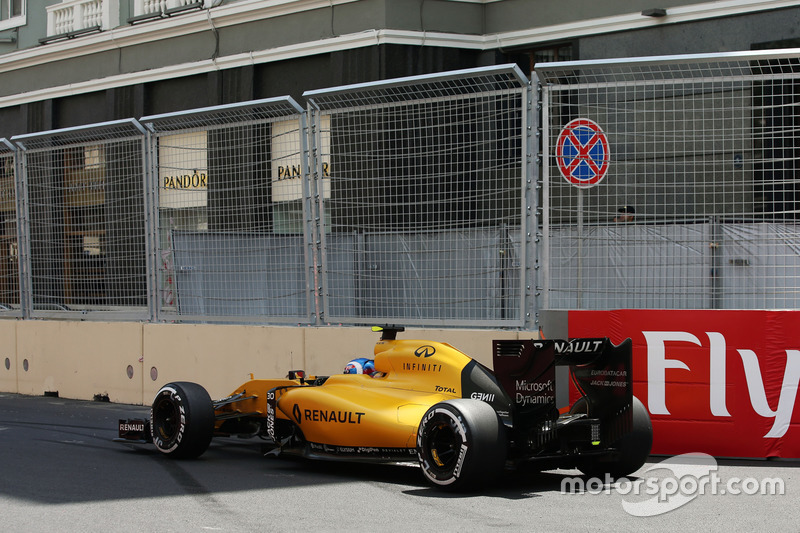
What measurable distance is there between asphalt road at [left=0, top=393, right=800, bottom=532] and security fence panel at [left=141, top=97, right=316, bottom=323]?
2.95 meters

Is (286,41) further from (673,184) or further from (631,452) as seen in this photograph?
(631,452)

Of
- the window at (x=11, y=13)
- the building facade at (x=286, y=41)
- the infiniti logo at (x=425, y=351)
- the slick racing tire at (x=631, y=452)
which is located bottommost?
the slick racing tire at (x=631, y=452)

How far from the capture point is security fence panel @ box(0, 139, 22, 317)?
14.4m

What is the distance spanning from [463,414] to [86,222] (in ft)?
26.2

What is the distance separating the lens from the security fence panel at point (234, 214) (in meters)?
11.5

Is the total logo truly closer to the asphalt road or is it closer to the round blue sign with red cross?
the asphalt road

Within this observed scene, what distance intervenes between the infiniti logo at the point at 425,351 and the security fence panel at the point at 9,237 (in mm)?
8245

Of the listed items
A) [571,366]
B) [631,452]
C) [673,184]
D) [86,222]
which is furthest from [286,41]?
[631,452]

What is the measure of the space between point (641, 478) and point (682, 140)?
2.97 meters

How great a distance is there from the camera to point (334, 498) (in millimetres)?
6918

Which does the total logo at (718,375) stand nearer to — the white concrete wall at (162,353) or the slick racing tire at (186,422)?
the white concrete wall at (162,353)

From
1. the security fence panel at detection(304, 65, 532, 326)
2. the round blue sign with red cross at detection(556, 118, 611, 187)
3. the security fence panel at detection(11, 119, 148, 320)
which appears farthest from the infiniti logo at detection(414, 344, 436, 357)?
the security fence panel at detection(11, 119, 148, 320)

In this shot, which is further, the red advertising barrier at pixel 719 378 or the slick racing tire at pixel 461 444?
the red advertising barrier at pixel 719 378
